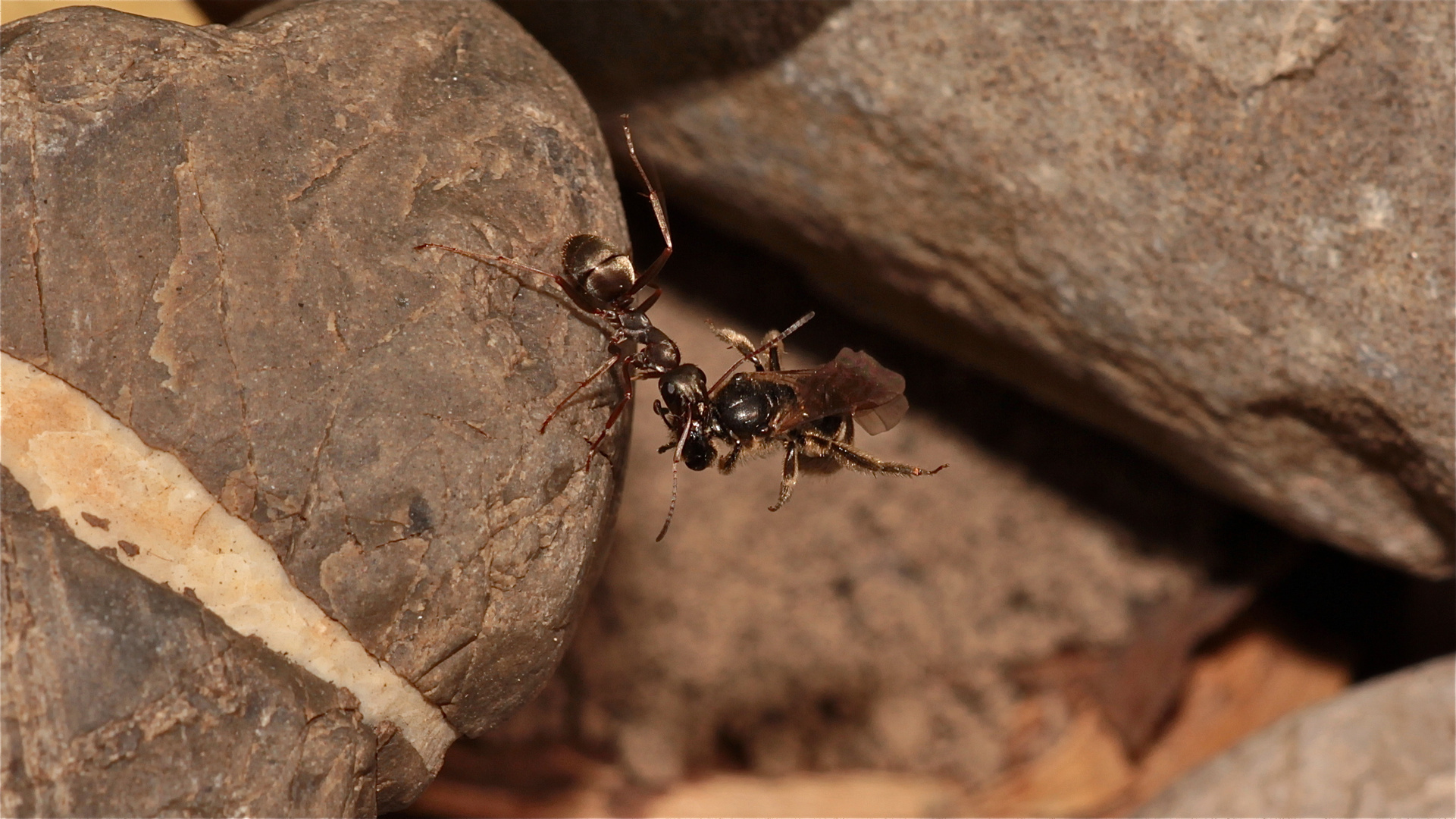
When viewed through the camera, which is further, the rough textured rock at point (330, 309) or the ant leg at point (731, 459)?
the ant leg at point (731, 459)

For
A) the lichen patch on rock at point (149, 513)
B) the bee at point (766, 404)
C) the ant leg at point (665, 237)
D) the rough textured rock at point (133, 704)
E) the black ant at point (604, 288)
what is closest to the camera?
the rough textured rock at point (133, 704)

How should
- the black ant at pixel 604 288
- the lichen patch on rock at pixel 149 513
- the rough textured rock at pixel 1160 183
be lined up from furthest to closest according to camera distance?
the rough textured rock at pixel 1160 183, the black ant at pixel 604 288, the lichen patch on rock at pixel 149 513

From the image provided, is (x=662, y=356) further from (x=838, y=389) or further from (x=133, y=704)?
(x=133, y=704)

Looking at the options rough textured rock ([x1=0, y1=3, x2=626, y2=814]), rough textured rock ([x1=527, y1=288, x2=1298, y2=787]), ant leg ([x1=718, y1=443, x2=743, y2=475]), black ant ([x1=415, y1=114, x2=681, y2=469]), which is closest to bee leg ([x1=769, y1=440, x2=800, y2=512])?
ant leg ([x1=718, y1=443, x2=743, y2=475])

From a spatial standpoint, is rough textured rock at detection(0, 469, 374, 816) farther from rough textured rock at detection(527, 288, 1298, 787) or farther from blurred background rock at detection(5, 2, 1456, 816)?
rough textured rock at detection(527, 288, 1298, 787)

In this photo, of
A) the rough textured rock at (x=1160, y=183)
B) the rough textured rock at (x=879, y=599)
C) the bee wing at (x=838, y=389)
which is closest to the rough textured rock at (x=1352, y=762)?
the rough textured rock at (x=1160, y=183)

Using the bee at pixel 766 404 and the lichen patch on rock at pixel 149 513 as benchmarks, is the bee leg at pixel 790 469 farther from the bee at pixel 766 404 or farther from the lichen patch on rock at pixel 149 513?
the lichen patch on rock at pixel 149 513

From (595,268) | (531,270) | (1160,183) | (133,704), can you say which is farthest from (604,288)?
(1160,183)
